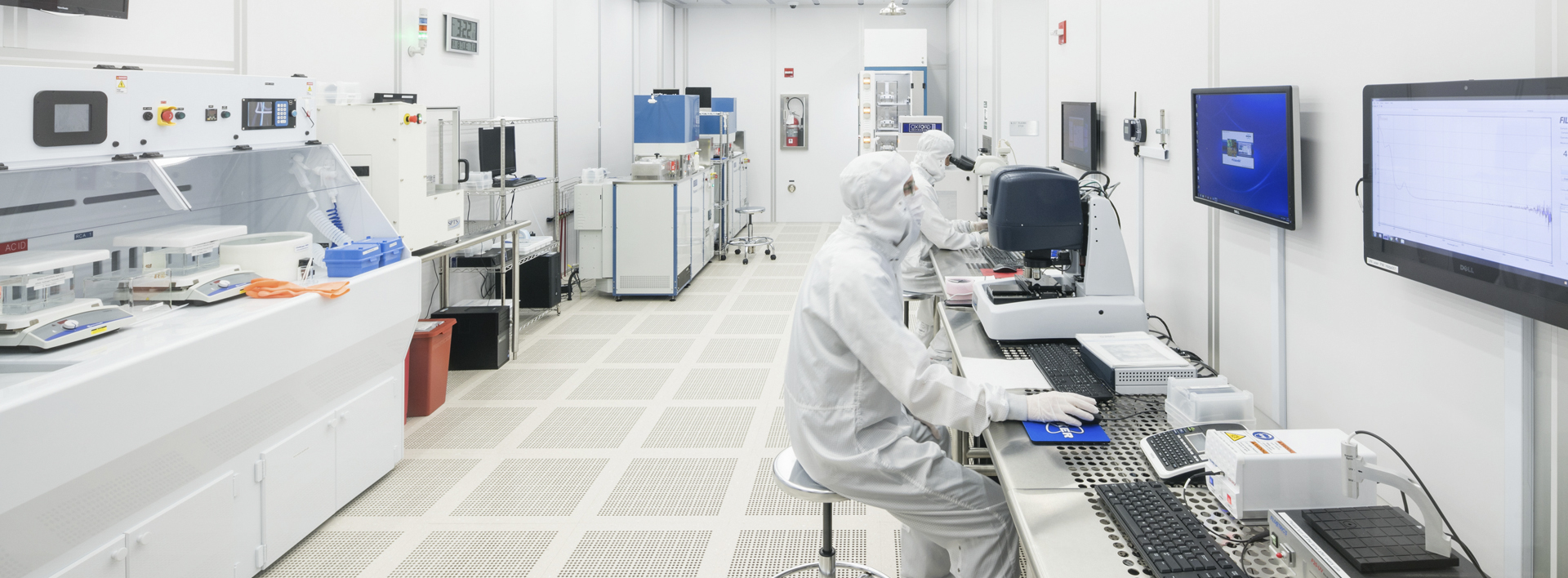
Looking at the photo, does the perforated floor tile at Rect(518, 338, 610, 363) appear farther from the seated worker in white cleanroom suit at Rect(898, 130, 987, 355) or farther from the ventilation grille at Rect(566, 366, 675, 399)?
the seated worker in white cleanroom suit at Rect(898, 130, 987, 355)

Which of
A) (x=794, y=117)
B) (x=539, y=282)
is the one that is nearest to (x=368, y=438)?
(x=539, y=282)

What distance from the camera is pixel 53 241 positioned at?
245 cm

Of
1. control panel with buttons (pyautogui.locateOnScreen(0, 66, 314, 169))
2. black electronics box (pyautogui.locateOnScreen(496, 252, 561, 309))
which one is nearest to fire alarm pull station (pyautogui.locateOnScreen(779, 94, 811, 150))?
black electronics box (pyautogui.locateOnScreen(496, 252, 561, 309))

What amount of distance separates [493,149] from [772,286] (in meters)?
2.91

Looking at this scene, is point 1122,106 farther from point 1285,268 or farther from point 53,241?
point 53,241

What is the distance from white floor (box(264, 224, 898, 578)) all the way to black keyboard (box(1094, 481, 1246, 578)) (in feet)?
4.21

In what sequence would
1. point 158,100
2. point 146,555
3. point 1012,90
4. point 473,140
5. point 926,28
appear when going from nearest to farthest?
point 146,555
point 158,100
point 473,140
point 1012,90
point 926,28

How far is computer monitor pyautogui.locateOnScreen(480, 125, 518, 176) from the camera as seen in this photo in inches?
200

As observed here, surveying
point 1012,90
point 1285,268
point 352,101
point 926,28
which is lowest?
point 1285,268

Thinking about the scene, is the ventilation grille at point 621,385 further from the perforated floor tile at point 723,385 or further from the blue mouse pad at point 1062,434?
the blue mouse pad at point 1062,434

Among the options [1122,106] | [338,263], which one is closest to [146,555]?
[338,263]

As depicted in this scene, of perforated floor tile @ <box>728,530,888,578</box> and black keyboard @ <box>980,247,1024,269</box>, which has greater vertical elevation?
black keyboard @ <box>980,247,1024,269</box>

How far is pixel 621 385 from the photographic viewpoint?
4664 mm

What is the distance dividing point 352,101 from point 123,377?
84.1 inches
